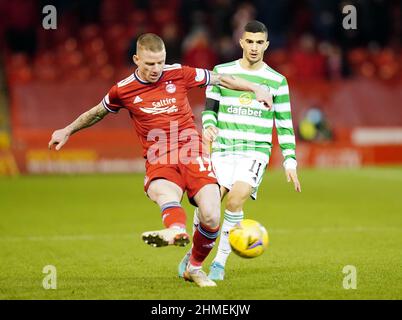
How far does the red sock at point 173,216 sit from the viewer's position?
709 cm

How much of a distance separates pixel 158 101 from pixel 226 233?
139 centimetres

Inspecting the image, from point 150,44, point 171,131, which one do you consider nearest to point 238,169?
point 171,131

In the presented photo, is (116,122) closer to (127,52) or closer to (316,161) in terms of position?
(127,52)

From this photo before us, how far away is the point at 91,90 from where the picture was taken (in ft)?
61.2

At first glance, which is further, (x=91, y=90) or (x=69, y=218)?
(x=91, y=90)

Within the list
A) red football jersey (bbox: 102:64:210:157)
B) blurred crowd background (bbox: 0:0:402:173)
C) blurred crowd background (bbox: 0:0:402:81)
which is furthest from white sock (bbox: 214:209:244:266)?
blurred crowd background (bbox: 0:0:402:81)

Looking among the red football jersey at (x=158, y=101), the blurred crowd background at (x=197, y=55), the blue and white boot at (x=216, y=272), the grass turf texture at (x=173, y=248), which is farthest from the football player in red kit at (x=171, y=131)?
the blurred crowd background at (x=197, y=55)

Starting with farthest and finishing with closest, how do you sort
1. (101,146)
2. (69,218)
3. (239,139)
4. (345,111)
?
(345,111) < (101,146) < (69,218) < (239,139)

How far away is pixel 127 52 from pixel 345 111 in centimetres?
485

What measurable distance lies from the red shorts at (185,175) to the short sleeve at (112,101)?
0.57 meters

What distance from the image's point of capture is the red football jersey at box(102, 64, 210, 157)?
7645mm

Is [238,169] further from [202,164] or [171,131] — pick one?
[171,131]

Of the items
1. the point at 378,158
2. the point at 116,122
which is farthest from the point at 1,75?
the point at 378,158

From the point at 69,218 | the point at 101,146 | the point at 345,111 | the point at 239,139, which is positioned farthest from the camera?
the point at 345,111
